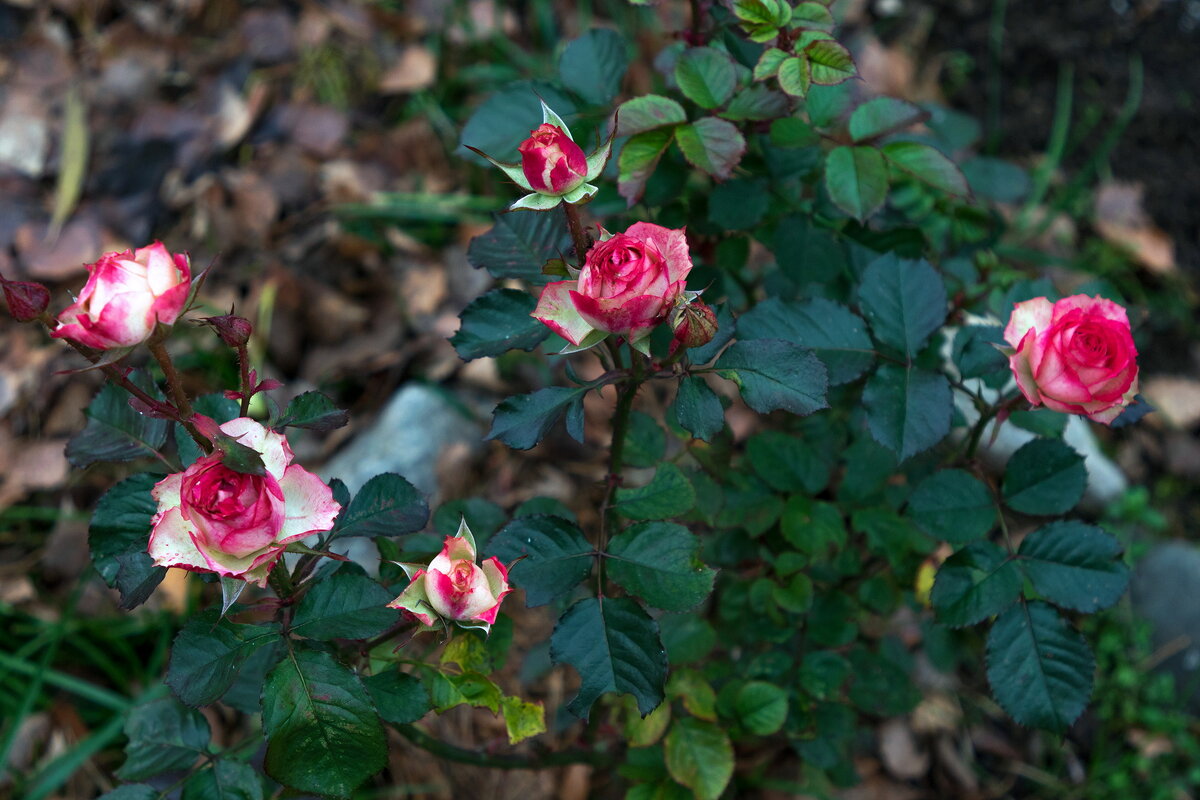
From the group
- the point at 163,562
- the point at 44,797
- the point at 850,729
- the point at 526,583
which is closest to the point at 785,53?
the point at 526,583

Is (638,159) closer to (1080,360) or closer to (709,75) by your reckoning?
(709,75)

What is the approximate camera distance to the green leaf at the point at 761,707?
130 cm

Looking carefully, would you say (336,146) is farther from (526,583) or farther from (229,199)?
(526,583)

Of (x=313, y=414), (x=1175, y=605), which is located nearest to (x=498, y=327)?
(x=313, y=414)

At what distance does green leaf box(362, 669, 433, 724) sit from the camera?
1.00m

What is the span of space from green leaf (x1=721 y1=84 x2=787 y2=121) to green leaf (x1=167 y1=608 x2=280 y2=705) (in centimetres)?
80

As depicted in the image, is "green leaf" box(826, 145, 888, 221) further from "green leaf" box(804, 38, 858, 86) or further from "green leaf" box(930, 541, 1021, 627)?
"green leaf" box(930, 541, 1021, 627)

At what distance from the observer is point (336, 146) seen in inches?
101

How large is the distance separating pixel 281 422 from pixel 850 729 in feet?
3.30

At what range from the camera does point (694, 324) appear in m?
0.84

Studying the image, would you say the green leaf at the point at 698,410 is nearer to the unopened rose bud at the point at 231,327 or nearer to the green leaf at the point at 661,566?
the green leaf at the point at 661,566

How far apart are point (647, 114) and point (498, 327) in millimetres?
326

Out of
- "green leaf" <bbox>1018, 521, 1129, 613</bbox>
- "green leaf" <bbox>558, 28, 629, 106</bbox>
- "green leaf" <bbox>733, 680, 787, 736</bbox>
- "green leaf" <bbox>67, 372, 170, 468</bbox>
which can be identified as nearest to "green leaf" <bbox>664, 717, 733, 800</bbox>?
"green leaf" <bbox>733, 680, 787, 736</bbox>

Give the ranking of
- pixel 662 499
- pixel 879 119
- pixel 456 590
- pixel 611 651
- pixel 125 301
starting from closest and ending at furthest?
pixel 125 301 < pixel 456 590 < pixel 611 651 < pixel 662 499 < pixel 879 119
